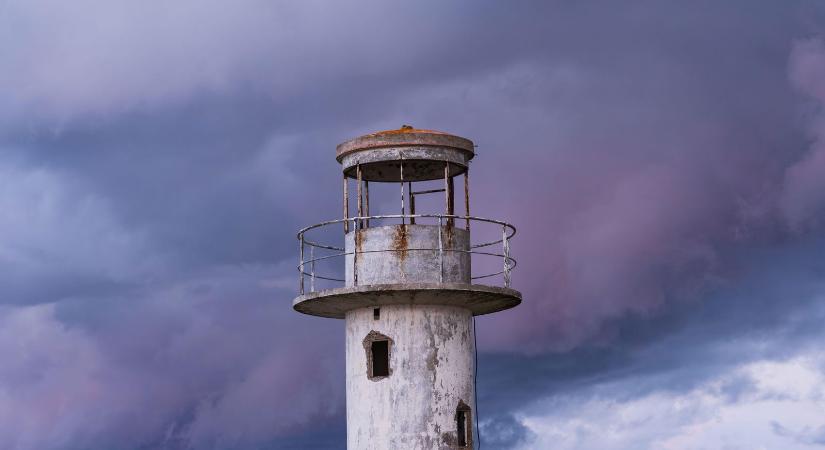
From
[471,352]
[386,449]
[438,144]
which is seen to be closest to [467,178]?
[438,144]

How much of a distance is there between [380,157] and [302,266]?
8.83 ft

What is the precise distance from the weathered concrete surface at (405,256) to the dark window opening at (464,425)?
8.33ft

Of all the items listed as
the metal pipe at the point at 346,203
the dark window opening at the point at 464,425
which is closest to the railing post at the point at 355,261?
the metal pipe at the point at 346,203

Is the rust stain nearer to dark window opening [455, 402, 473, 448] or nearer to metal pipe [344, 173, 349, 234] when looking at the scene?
metal pipe [344, 173, 349, 234]

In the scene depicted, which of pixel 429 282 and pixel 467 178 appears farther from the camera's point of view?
pixel 467 178

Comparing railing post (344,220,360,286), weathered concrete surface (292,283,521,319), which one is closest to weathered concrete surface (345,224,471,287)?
railing post (344,220,360,286)

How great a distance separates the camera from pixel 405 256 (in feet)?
97.2

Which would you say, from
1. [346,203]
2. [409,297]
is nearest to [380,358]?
[409,297]

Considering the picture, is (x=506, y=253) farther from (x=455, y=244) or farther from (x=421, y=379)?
(x=421, y=379)

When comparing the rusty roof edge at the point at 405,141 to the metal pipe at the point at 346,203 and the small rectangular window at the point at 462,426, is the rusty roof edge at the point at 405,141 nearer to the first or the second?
the metal pipe at the point at 346,203

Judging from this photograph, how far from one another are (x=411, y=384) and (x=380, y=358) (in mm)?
925

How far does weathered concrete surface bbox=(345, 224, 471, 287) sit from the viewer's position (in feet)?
97.1

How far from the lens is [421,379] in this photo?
29.5 metres

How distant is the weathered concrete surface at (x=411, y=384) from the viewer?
29.3 m
